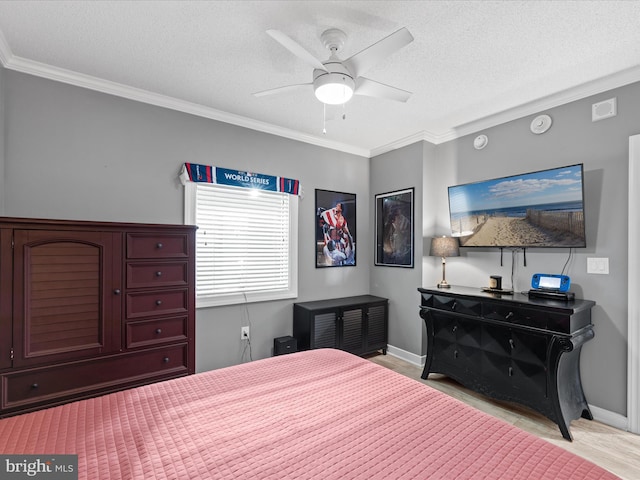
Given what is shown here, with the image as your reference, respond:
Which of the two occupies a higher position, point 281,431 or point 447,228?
point 447,228

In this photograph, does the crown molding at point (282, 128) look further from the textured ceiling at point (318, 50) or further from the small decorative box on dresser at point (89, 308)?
the small decorative box on dresser at point (89, 308)

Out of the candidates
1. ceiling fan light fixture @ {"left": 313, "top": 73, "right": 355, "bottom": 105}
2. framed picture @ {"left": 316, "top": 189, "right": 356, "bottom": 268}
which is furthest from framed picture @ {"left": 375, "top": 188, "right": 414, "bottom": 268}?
ceiling fan light fixture @ {"left": 313, "top": 73, "right": 355, "bottom": 105}

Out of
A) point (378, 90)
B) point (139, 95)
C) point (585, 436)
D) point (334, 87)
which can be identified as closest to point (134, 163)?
point (139, 95)

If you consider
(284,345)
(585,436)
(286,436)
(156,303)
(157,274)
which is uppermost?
(157,274)

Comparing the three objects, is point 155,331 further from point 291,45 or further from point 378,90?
point 378,90

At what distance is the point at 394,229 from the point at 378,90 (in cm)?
223

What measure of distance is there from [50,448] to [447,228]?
373 centimetres

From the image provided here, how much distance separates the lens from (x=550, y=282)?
8.84 ft

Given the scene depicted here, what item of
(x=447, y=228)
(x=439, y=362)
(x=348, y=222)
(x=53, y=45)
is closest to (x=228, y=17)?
(x=53, y=45)

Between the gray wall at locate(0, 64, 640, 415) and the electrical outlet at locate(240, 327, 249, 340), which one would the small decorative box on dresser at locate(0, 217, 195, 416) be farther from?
the electrical outlet at locate(240, 327, 249, 340)

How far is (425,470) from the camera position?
1.04m

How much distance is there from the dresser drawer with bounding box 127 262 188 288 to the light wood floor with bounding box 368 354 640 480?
271 cm

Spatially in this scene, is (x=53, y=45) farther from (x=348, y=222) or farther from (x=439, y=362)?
(x=439, y=362)

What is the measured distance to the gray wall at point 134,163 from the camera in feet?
7.80
